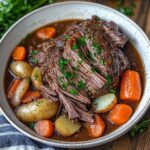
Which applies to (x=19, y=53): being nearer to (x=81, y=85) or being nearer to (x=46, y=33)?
(x=46, y=33)

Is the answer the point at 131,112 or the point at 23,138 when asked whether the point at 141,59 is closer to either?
the point at 131,112

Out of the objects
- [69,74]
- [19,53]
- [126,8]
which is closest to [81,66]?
[69,74]

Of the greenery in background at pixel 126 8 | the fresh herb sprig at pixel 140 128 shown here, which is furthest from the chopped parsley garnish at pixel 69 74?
the greenery in background at pixel 126 8

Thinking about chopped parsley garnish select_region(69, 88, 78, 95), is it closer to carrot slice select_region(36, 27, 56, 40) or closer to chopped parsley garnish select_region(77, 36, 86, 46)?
chopped parsley garnish select_region(77, 36, 86, 46)

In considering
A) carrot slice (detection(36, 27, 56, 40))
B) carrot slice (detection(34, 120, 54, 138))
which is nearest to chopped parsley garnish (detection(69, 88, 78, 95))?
carrot slice (detection(34, 120, 54, 138))

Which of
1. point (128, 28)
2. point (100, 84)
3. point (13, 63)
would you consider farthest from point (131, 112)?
point (13, 63)

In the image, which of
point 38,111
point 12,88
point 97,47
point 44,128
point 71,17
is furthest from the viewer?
point 71,17

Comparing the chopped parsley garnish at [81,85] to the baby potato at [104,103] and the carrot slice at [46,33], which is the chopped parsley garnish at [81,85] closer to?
the baby potato at [104,103]
